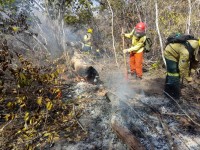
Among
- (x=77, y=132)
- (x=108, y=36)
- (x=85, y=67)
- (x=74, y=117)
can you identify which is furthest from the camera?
(x=108, y=36)

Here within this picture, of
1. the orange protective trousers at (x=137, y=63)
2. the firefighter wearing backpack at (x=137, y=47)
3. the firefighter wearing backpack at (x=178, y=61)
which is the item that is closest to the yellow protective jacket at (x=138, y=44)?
the firefighter wearing backpack at (x=137, y=47)

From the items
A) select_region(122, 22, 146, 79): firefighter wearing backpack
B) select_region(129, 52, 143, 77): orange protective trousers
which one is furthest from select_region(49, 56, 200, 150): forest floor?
select_region(122, 22, 146, 79): firefighter wearing backpack

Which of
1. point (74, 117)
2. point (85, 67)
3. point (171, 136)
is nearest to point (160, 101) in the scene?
point (171, 136)

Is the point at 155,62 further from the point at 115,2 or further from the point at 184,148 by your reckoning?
the point at 184,148

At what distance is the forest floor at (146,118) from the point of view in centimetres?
356

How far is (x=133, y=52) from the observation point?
6766 mm

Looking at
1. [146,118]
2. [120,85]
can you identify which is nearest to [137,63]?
[120,85]

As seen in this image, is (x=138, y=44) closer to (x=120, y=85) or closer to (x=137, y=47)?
(x=137, y=47)

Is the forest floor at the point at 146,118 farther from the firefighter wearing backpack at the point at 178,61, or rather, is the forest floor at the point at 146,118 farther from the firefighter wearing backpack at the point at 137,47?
the firefighter wearing backpack at the point at 137,47

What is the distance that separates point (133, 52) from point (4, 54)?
3.91 meters

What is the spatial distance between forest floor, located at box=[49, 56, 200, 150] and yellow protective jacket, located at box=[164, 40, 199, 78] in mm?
780

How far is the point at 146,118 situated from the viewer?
427 cm

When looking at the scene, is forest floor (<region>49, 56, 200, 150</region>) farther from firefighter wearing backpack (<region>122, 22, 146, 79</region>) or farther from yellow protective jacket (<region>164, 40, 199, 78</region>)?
yellow protective jacket (<region>164, 40, 199, 78</region>)

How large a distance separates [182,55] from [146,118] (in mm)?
1501
